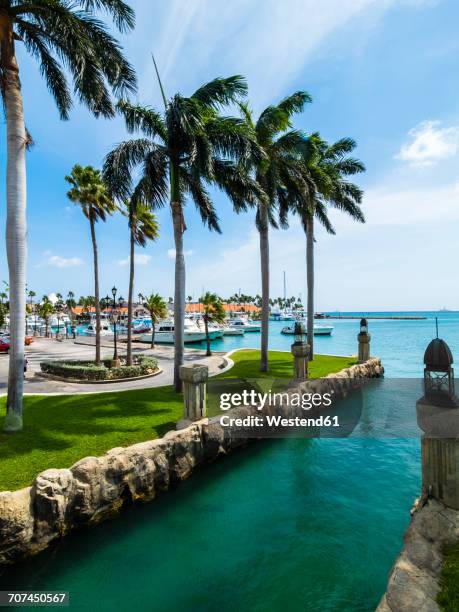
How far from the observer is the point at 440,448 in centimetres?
574

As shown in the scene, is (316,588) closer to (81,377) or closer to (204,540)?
(204,540)

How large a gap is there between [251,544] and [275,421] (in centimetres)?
605

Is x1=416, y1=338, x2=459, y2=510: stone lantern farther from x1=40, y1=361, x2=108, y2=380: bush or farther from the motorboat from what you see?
the motorboat

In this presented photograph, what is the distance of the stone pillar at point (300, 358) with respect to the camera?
15.4 m

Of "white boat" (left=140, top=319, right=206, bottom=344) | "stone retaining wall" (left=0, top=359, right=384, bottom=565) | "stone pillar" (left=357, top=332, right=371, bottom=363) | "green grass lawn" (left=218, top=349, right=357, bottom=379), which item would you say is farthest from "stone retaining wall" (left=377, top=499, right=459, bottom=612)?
"white boat" (left=140, top=319, right=206, bottom=344)

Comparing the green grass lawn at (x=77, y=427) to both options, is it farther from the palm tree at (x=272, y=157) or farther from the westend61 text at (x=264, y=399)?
the palm tree at (x=272, y=157)

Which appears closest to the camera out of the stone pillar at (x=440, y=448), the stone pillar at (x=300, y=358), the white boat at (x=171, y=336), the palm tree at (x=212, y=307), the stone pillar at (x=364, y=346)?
the stone pillar at (x=440, y=448)

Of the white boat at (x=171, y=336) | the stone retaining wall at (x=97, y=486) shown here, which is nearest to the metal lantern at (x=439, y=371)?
the stone retaining wall at (x=97, y=486)

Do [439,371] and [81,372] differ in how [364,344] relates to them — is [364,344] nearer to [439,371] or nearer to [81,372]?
[439,371]

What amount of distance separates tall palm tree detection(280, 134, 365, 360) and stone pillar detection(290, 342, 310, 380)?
753 centimetres

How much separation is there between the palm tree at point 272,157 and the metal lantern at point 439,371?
12.5 metres

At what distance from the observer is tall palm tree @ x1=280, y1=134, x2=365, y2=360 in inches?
815

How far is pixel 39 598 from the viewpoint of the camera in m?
5.32

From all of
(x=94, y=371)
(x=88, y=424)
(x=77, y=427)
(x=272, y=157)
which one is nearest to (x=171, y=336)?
(x=94, y=371)
